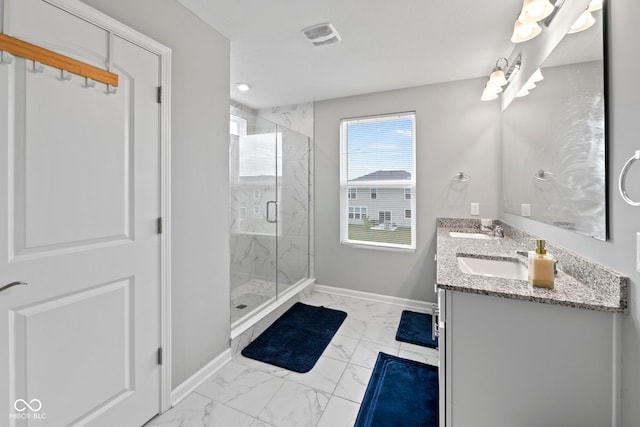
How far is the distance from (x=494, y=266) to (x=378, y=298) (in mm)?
1667

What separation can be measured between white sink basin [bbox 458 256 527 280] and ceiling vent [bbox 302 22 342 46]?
6.07 feet

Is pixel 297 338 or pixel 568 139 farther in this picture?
pixel 297 338

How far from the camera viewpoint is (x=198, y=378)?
179 cm

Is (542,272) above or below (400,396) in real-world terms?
above

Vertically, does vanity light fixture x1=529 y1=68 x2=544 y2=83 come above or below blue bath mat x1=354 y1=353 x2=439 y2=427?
above

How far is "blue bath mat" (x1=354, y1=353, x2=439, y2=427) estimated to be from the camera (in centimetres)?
151

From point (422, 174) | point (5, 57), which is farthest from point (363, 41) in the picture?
point (5, 57)

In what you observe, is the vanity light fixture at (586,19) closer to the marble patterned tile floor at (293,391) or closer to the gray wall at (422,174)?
the gray wall at (422,174)

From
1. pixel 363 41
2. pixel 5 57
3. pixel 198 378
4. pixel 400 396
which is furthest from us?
pixel 363 41

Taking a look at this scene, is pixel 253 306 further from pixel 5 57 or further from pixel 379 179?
pixel 5 57

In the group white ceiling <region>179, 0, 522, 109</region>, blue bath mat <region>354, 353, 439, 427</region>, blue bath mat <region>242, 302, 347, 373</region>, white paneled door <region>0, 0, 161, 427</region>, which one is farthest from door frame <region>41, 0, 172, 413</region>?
blue bath mat <region>354, 353, 439, 427</region>

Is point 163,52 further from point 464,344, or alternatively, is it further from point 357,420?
point 357,420

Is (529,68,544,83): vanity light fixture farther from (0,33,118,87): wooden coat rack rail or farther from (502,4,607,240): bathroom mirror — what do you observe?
(0,33,118,87): wooden coat rack rail

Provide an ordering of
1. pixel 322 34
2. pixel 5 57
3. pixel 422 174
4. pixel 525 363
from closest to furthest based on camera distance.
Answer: pixel 5 57 < pixel 525 363 < pixel 322 34 < pixel 422 174
